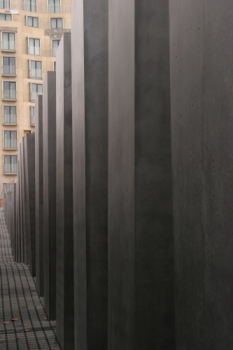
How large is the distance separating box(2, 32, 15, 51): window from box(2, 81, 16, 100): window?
311 cm

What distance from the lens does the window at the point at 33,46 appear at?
60062mm

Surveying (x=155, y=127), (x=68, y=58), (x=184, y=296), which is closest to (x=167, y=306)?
(x=184, y=296)

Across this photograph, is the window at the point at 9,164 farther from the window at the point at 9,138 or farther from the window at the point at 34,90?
the window at the point at 34,90

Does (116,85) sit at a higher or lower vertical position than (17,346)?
higher

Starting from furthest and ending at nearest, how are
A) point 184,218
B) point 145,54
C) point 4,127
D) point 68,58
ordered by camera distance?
point 4,127 < point 68,58 < point 145,54 < point 184,218

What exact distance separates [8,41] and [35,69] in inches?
135

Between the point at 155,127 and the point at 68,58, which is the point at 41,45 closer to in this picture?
the point at 68,58

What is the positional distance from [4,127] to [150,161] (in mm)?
55451

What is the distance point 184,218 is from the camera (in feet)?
10.7

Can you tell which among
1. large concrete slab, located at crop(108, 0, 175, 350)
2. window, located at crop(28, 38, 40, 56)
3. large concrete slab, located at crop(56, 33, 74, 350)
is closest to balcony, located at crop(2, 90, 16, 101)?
window, located at crop(28, 38, 40, 56)

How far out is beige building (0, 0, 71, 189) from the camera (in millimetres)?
58500

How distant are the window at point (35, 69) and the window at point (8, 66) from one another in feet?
5.02

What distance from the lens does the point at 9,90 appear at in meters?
58.5

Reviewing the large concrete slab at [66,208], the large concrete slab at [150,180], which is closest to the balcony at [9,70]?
the large concrete slab at [66,208]
